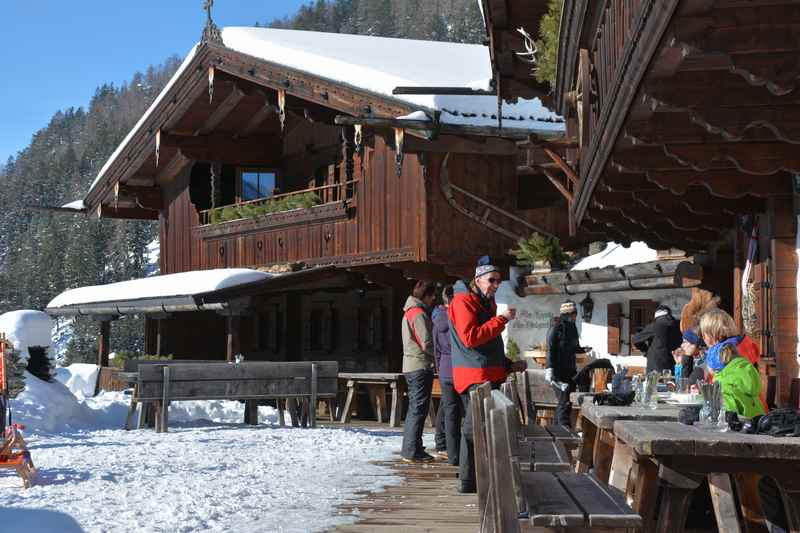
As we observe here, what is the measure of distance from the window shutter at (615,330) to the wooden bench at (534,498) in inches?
471

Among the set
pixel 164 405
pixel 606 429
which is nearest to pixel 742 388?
pixel 606 429

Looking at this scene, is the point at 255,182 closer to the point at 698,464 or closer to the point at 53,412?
the point at 53,412

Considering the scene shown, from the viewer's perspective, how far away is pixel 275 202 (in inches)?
942

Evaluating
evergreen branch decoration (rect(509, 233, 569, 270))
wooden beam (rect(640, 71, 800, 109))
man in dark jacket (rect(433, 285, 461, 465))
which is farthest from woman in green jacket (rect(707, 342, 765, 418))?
evergreen branch decoration (rect(509, 233, 569, 270))

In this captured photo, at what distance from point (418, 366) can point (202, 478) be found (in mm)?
2566

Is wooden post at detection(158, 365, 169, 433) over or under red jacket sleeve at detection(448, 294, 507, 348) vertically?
under

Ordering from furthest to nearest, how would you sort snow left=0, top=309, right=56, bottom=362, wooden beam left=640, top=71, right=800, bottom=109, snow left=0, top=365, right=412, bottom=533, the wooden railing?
the wooden railing
snow left=0, top=309, right=56, bottom=362
snow left=0, top=365, right=412, bottom=533
wooden beam left=640, top=71, right=800, bottom=109

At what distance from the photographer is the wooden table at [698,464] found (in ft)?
15.7

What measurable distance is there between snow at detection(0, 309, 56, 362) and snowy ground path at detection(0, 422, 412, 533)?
3099mm

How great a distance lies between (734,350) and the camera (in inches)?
243

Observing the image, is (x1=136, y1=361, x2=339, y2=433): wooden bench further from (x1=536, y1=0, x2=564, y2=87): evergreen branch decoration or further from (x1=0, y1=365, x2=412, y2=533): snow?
(x1=536, y1=0, x2=564, y2=87): evergreen branch decoration

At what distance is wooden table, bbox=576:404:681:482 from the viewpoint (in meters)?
6.21

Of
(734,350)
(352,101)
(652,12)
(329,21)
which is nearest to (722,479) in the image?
(734,350)

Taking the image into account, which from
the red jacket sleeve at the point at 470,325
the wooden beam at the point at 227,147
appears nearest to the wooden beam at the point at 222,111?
the wooden beam at the point at 227,147
